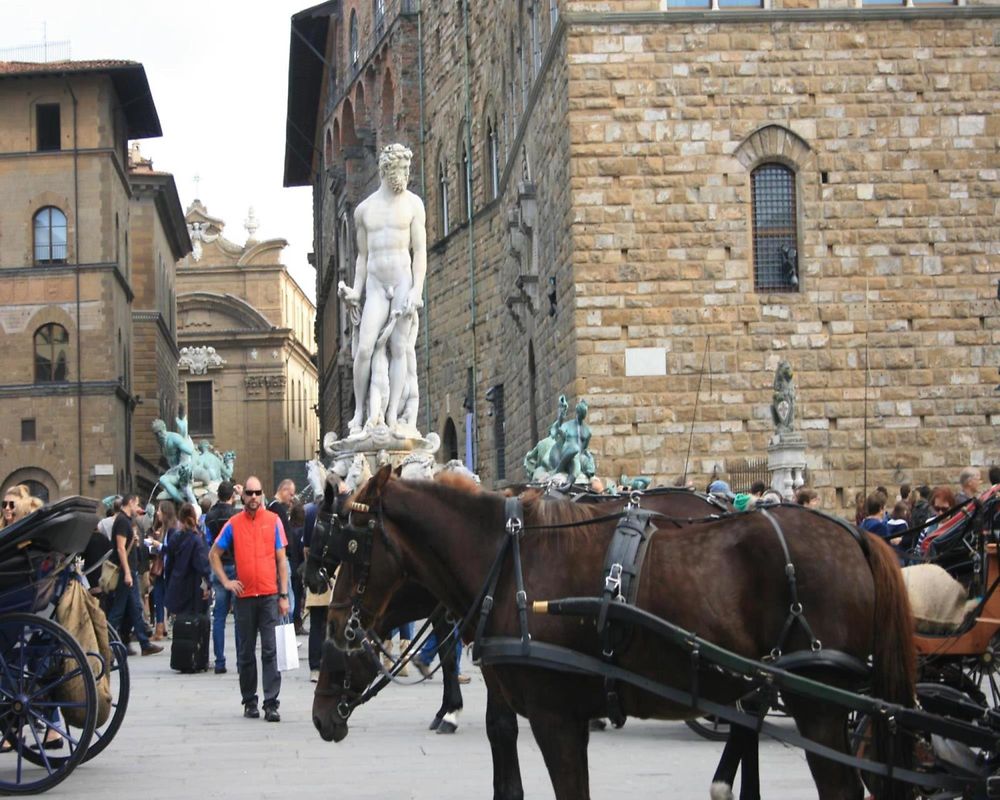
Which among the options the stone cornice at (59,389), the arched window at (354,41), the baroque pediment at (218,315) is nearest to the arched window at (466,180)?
the arched window at (354,41)

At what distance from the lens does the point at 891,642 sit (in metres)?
6.54

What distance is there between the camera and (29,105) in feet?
175

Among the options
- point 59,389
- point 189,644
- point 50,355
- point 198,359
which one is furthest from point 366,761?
point 198,359

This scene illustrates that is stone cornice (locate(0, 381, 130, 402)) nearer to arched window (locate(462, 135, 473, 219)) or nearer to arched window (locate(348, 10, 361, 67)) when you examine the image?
arched window (locate(348, 10, 361, 67))

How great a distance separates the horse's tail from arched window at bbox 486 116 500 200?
30857mm

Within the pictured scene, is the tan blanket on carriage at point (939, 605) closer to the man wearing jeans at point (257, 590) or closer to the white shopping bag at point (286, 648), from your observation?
the white shopping bag at point (286, 648)

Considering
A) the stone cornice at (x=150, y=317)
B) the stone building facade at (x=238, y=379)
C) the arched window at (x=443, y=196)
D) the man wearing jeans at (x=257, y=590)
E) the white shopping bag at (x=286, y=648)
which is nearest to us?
the white shopping bag at (x=286, y=648)

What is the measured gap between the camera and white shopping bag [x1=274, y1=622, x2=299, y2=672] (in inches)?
453

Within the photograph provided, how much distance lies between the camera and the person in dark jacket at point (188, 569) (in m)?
17.0

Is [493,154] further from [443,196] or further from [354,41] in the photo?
[354,41]

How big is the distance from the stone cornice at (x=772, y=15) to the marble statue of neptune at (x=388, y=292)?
531cm

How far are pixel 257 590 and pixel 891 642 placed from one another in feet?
22.8

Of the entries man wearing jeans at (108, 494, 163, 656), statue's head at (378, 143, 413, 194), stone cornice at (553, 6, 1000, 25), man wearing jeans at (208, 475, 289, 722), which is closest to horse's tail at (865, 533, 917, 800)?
man wearing jeans at (208, 475, 289, 722)

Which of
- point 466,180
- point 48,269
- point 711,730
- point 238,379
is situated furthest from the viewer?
point 238,379
